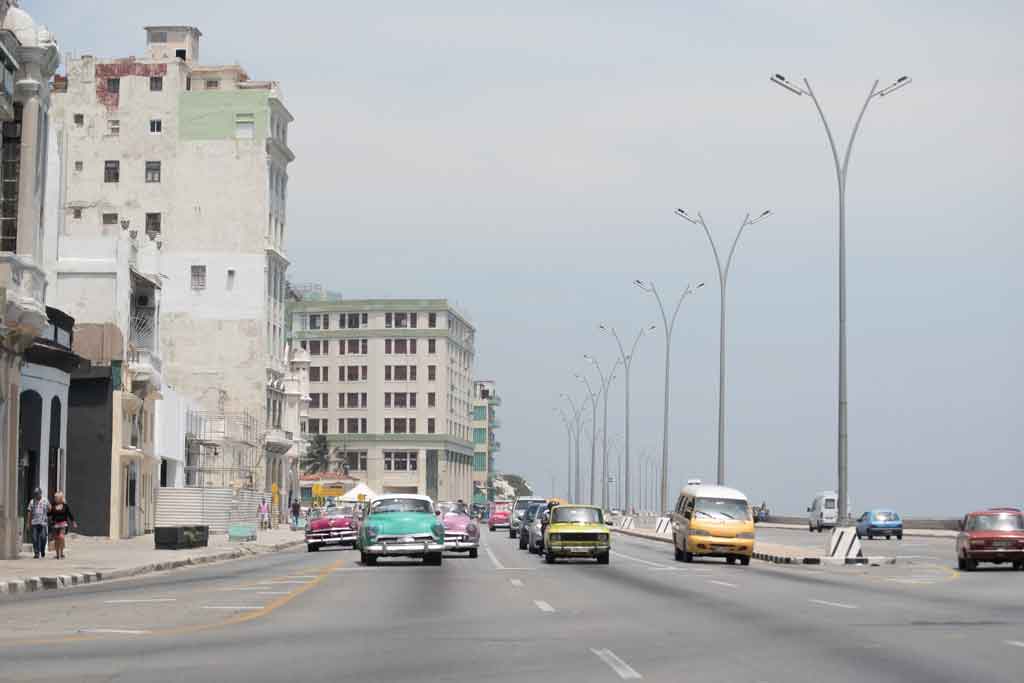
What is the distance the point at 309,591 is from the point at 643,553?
25217mm

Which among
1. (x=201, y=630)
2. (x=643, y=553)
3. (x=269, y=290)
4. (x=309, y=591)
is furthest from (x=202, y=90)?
(x=201, y=630)

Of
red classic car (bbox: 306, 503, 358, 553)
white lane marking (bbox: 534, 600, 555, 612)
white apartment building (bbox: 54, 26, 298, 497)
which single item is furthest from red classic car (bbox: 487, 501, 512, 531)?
white lane marking (bbox: 534, 600, 555, 612)

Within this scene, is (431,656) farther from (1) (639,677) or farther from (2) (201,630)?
(2) (201,630)

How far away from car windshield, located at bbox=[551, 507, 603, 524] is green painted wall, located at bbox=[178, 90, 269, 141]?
70.1m

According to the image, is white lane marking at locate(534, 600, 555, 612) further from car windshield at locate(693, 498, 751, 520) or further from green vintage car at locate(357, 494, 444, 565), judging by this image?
car windshield at locate(693, 498, 751, 520)

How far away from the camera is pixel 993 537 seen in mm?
38969

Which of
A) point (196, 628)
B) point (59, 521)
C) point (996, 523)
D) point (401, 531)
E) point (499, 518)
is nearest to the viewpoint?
point (196, 628)

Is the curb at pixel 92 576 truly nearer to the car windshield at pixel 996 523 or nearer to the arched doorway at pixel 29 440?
the arched doorway at pixel 29 440

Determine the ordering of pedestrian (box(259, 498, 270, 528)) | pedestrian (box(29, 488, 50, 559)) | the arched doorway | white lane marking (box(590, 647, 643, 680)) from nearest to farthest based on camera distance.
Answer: white lane marking (box(590, 647, 643, 680)) < pedestrian (box(29, 488, 50, 559)) < the arched doorway < pedestrian (box(259, 498, 270, 528))

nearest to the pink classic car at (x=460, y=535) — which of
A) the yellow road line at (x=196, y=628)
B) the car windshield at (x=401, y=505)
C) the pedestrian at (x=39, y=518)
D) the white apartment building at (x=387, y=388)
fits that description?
the car windshield at (x=401, y=505)

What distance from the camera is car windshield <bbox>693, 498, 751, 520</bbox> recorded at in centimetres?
4156

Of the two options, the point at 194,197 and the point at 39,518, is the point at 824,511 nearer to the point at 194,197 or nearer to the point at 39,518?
the point at 194,197

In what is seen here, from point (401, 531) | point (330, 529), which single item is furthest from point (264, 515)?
point (401, 531)

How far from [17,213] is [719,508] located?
19.7 metres
